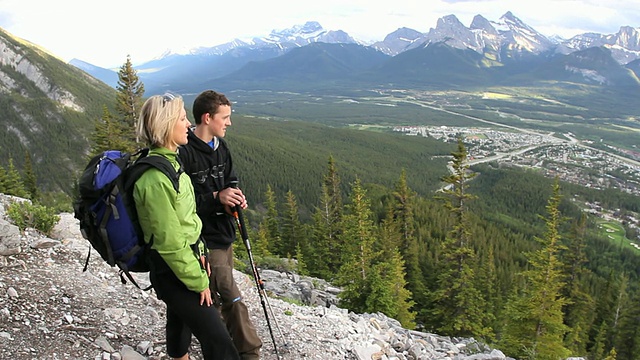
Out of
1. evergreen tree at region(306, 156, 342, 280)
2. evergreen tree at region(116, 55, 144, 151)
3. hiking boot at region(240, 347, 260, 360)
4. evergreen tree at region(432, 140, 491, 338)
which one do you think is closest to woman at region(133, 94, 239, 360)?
hiking boot at region(240, 347, 260, 360)

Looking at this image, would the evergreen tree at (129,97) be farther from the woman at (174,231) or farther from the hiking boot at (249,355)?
the woman at (174,231)

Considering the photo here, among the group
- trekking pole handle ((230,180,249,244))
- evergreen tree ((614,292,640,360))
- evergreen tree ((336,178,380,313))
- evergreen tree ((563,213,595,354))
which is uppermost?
trekking pole handle ((230,180,249,244))

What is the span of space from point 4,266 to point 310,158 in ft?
354

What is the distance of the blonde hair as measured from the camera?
11.7 feet

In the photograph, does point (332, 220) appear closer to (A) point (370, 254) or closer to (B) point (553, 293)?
(A) point (370, 254)

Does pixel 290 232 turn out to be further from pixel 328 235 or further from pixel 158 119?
pixel 158 119

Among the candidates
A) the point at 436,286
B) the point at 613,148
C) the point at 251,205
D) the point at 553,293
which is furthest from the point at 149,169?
the point at 613,148

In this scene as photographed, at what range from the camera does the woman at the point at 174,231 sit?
3363 mm

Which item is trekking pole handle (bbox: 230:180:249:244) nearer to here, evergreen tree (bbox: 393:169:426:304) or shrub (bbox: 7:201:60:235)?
shrub (bbox: 7:201:60:235)

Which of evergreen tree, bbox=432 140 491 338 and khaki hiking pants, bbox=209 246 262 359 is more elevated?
khaki hiking pants, bbox=209 246 262 359

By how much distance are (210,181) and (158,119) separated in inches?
47.7

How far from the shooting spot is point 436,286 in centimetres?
2655

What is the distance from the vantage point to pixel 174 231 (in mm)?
3422

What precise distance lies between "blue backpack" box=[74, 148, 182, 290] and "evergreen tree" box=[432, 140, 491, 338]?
58.4 ft
